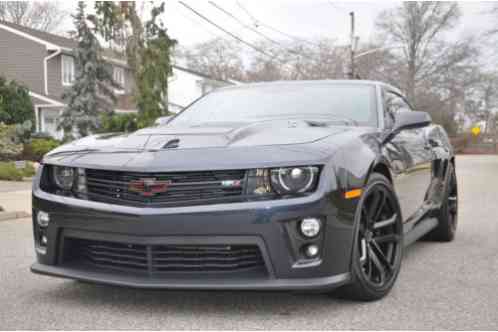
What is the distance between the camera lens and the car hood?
3.38 metres

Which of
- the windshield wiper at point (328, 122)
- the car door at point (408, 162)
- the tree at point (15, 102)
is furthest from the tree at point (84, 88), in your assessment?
the windshield wiper at point (328, 122)

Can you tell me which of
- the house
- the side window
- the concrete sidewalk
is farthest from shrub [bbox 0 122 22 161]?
the house

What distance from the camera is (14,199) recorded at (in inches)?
427

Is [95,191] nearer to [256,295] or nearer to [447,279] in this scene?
[256,295]

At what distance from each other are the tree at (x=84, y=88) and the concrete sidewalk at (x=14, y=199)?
13.4m

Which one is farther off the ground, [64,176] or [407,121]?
[407,121]

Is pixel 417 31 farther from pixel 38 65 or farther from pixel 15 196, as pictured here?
pixel 15 196

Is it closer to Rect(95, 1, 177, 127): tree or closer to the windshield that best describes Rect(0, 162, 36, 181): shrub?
Rect(95, 1, 177, 127): tree

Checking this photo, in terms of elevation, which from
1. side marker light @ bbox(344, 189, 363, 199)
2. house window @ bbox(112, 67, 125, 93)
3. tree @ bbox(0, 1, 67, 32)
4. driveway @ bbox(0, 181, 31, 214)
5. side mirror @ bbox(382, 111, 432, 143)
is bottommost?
driveway @ bbox(0, 181, 31, 214)

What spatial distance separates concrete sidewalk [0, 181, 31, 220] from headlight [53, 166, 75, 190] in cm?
467

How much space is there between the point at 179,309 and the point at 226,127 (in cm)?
123

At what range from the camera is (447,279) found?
449cm

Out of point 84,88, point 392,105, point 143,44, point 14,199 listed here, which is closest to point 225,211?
point 392,105

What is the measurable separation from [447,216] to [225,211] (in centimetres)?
336
